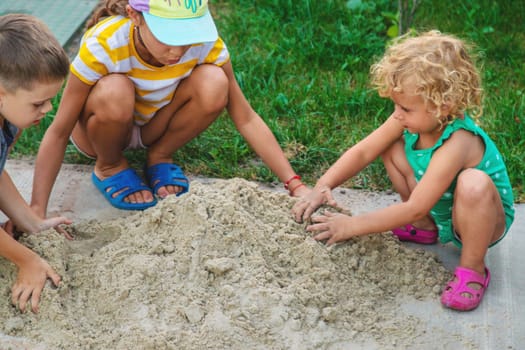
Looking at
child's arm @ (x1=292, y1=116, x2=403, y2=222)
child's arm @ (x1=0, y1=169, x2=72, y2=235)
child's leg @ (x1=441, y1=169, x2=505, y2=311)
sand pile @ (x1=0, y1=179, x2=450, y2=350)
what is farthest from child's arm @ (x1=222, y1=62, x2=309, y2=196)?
child's arm @ (x1=0, y1=169, x2=72, y2=235)

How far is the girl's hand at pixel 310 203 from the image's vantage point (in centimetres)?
314

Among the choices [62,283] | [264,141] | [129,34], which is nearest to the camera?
[62,283]

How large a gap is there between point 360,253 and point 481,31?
271 centimetres

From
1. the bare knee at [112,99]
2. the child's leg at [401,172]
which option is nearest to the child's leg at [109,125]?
the bare knee at [112,99]

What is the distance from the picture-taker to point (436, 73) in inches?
110

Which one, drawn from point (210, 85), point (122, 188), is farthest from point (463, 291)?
point (122, 188)

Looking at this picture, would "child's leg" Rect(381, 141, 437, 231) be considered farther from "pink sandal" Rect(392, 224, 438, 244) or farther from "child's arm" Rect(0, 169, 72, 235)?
"child's arm" Rect(0, 169, 72, 235)

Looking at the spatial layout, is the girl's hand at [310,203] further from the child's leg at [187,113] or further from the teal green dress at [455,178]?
the child's leg at [187,113]

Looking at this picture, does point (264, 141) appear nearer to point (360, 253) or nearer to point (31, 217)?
point (360, 253)

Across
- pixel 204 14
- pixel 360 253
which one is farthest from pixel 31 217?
pixel 360 253

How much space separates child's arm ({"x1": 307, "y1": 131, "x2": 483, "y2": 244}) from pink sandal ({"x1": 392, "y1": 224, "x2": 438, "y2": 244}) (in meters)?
0.34

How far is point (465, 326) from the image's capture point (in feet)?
9.35

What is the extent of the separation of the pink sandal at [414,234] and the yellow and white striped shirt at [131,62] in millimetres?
1117

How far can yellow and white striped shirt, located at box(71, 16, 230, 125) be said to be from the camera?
3311mm
